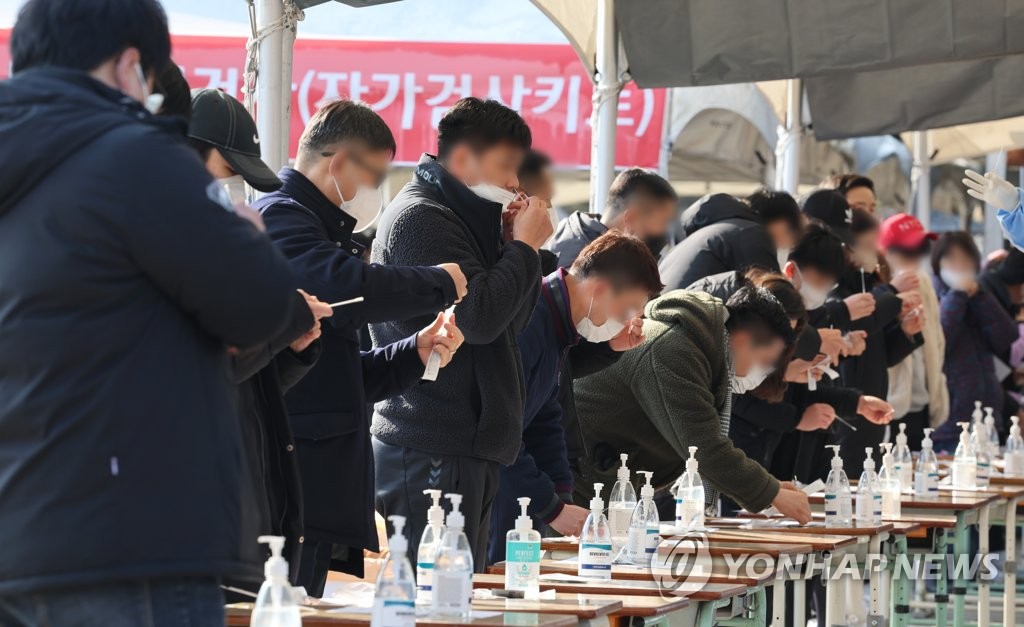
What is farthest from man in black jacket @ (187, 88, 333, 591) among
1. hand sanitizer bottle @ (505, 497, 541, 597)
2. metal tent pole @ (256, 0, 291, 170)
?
metal tent pole @ (256, 0, 291, 170)

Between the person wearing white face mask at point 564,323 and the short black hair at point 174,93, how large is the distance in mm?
1913

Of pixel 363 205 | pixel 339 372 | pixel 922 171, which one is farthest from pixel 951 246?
pixel 339 372

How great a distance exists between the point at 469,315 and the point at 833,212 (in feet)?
12.3

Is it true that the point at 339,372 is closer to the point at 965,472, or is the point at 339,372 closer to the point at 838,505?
the point at 838,505

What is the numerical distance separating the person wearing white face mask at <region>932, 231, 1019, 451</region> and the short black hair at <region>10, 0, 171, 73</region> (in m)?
7.27

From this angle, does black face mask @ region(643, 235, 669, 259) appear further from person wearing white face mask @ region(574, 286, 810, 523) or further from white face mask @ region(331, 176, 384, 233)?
white face mask @ region(331, 176, 384, 233)

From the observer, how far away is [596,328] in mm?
4367

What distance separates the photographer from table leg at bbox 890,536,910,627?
507cm

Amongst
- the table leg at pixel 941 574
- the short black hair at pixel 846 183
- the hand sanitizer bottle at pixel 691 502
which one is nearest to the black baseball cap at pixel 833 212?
the short black hair at pixel 846 183

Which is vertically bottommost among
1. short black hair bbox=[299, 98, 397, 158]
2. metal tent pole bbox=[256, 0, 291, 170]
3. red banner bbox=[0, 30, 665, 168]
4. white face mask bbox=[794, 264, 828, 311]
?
white face mask bbox=[794, 264, 828, 311]

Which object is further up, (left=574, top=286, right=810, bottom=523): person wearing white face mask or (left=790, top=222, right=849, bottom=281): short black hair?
(left=790, top=222, right=849, bottom=281): short black hair

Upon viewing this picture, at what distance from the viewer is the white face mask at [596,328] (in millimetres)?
4352

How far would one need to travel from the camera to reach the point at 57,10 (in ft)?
6.43

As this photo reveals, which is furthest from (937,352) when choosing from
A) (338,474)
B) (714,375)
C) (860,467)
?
(338,474)
